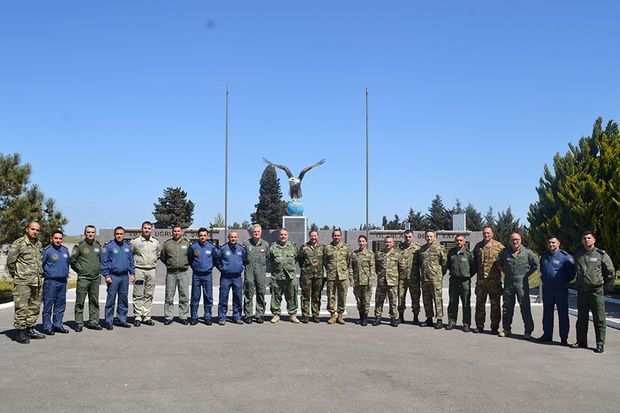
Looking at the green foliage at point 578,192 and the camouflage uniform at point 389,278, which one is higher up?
the green foliage at point 578,192

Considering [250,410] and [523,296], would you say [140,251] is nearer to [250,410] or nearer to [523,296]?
[250,410]

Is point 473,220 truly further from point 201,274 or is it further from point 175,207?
point 201,274

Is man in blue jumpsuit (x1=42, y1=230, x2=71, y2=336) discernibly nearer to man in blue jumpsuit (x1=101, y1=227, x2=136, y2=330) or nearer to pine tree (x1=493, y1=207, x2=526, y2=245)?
man in blue jumpsuit (x1=101, y1=227, x2=136, y2=330)

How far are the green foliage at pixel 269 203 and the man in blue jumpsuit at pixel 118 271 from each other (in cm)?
4780

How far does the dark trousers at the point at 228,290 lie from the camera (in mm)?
9047

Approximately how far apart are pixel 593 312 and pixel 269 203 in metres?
51.3

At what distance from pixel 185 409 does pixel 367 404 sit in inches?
60.5

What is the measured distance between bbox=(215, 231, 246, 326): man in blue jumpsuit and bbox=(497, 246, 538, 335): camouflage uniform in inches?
168

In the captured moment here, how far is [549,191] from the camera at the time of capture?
1933 cm

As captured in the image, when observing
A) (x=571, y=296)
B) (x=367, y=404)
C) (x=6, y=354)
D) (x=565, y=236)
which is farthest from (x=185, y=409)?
(x=565, y=236)

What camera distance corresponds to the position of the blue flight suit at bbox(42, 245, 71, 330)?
7859 mm

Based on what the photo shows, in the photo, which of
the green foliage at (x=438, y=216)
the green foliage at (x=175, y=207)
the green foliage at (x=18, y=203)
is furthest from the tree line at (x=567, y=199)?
the green foliage at (x=175, y=207)

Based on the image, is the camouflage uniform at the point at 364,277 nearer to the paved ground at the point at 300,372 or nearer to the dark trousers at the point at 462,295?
the paved ground at the point at 300,372

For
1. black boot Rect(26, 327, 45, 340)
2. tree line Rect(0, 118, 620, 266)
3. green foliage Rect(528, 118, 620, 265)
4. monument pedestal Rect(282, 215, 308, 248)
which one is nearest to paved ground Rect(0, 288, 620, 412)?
black boot Rect(26, 327, 45, 340)
